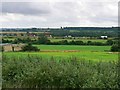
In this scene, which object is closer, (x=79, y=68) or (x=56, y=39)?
(x=79, y=68)

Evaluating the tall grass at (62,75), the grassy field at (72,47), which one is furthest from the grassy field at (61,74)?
the grassy field at (72,47)

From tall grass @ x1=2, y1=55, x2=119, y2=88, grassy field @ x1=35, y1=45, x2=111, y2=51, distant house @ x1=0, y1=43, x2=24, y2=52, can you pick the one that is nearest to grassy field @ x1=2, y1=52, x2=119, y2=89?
tall grass @ x1=2, y1=55, x2=119, y2=88

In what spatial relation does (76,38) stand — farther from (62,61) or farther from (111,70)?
(111,70)

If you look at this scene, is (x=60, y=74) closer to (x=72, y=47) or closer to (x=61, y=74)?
(x=61, y=74)

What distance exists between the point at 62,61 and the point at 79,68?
1047mm

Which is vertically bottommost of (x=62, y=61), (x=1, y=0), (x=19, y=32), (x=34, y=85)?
(x=34, y=85)

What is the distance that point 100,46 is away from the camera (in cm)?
1798

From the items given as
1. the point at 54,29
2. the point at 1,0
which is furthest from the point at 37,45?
the point at 1,0

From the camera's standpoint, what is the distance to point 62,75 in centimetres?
872

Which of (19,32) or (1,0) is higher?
(1,0)

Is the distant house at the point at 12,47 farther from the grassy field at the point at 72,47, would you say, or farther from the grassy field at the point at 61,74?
the grassy field at the point at 61,74

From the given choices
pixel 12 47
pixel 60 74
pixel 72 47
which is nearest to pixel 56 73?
pixel 60 74

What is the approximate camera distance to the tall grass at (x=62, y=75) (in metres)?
8.04

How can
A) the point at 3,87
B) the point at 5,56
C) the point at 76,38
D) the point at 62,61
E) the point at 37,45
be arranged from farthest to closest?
the point at 76,38 → the point at 37,45 → the point at 5,56 → the point at 62,61 → the point at 3,87
